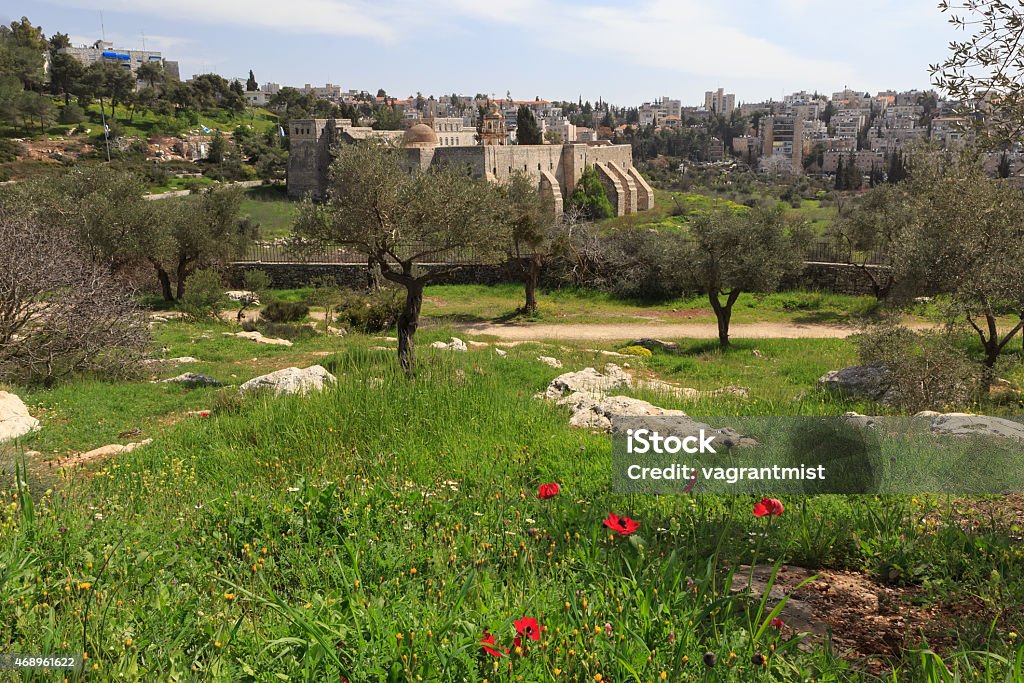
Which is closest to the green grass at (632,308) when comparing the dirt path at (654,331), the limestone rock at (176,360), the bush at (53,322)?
the dirt path at (654,331)

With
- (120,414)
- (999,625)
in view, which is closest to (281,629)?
(999,625)

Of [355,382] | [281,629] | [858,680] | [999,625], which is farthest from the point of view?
[355,382]

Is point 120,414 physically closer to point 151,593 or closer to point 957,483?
point 151,593

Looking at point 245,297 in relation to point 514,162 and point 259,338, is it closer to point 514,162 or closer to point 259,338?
point 259,338

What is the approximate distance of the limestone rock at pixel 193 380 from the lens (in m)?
11.1

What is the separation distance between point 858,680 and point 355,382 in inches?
229

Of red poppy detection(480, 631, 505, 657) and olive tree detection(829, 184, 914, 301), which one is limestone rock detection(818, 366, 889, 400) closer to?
red poppy detection(480, 631, 505, 657)

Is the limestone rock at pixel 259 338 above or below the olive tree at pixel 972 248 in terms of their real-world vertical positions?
below

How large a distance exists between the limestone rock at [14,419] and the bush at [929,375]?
10.4 meters

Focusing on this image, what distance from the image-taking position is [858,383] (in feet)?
37.1

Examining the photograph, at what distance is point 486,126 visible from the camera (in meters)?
58.2

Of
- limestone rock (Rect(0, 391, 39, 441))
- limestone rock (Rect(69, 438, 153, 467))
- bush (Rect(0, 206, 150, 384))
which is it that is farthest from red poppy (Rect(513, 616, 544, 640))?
bush (Rect(0, 206, 150, 384))
